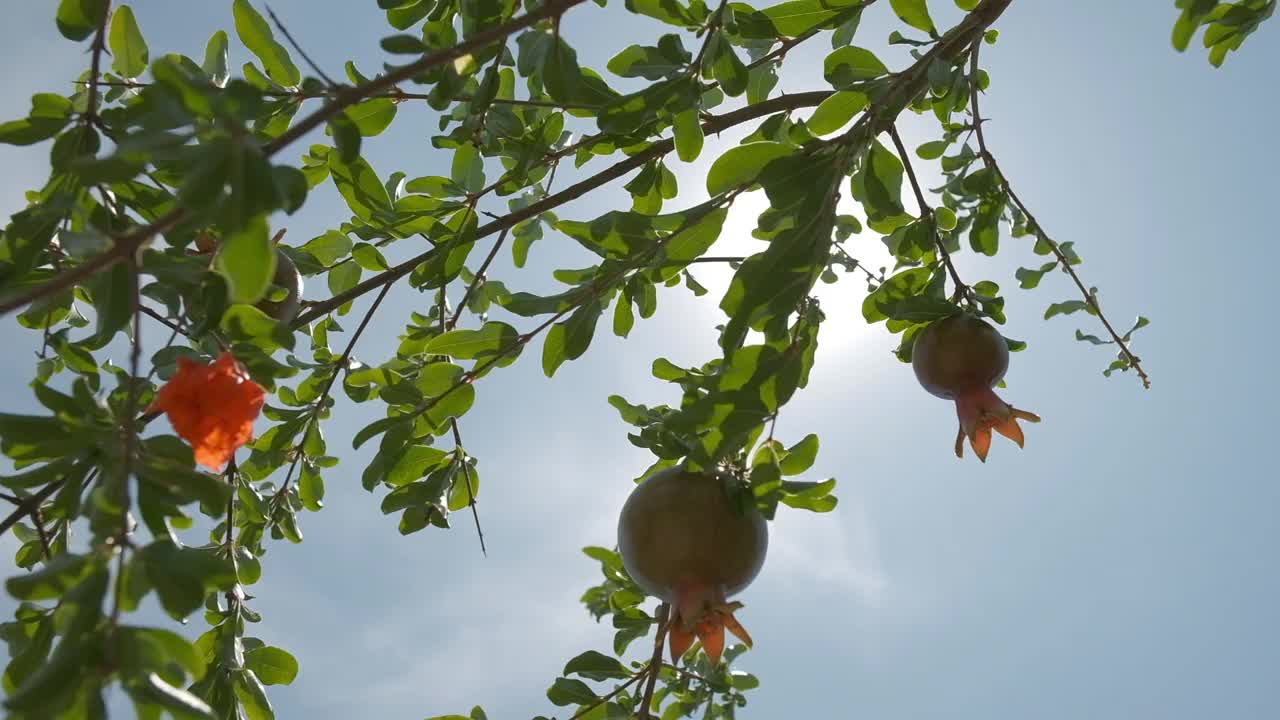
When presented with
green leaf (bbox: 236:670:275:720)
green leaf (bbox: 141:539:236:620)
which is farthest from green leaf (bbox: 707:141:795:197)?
green leaf (bbox: 236:670:275:720)

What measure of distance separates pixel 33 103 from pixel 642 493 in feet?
3.64

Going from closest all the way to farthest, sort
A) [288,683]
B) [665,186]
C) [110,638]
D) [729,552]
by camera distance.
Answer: [110,638]
[729,552]
[288,683]
[665,186]

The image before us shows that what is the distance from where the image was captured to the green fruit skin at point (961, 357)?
1821 mm

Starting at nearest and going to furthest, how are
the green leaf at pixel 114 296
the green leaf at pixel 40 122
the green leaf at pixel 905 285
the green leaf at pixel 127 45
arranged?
the green leaf at pixel 114 296
the green leaf at pixel 40 122
the green leaf at pixel 127 45
the green leaf at pixel 905 285

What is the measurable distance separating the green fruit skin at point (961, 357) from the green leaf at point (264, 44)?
4.67 feet

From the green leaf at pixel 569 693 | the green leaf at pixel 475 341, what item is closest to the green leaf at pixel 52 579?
the green leaf at pixel 475 341

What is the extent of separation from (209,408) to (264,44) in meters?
1.05

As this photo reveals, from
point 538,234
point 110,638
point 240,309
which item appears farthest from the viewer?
point 538,234

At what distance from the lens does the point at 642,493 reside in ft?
4.66

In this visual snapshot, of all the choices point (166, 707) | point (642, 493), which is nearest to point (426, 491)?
point (642, 493)

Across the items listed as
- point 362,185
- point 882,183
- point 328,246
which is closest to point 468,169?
point 362,185

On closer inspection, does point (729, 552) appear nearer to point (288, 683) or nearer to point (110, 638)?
point (110, 638)

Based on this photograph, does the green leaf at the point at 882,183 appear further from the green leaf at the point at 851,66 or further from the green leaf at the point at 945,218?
the green leaf at the point at 945,218

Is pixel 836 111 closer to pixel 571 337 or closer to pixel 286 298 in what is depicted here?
pixel 571 337
